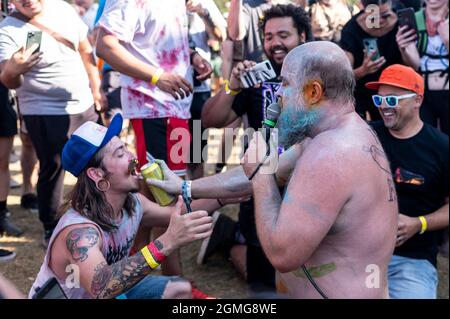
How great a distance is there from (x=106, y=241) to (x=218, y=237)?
1882mm

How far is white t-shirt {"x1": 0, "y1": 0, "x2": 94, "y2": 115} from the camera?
4.61m

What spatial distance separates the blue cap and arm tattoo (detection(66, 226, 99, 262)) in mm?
341

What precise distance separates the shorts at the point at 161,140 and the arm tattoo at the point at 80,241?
1223mm

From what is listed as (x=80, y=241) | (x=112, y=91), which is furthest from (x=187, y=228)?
(x=112, y=91)

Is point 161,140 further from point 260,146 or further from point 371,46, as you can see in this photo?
point 371,46

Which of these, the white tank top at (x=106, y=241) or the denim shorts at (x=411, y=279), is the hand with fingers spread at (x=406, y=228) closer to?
the denim shorts at (x=411, y=279)

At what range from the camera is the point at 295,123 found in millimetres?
2635

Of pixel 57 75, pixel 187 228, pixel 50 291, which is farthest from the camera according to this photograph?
pixel 57 75

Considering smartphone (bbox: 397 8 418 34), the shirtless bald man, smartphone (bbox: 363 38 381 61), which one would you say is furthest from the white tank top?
smartphone (bbox: 397 8 418 34)

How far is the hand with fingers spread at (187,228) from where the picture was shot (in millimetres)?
2822

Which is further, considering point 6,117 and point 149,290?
point 6,117

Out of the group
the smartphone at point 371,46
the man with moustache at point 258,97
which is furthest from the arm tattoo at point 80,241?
the smartphone at point 371,46
